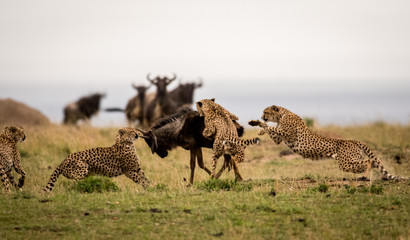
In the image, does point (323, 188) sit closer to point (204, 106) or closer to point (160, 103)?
point (204, 106)

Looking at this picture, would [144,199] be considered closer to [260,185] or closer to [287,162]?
[260,185]

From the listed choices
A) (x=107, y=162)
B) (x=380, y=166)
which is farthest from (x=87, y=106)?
(x=380, y=166)

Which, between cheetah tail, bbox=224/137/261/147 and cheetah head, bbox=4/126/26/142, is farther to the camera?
cheetah head, bbox=4/126/26/142

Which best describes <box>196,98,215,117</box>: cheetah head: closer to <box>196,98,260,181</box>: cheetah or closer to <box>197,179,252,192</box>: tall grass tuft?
<box>196,98,260,181</box>: cheetah

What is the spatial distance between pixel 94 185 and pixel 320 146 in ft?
13.0

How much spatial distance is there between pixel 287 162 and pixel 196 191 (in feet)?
18.3

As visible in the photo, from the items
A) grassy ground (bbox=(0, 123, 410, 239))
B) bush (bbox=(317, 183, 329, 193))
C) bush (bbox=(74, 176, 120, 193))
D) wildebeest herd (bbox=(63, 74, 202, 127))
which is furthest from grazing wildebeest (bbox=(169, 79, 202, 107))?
bush (bbox=(317, 183, 329, 193))

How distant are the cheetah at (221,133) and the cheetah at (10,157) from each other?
3368mm

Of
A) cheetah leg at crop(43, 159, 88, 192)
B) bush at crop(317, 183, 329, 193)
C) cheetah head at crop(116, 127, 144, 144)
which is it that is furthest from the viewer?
cheetah head at crop(116, 127, 144, 144)

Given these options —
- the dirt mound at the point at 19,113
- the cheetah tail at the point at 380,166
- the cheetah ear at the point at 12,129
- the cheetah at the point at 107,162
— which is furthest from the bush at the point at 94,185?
the dirt mound at the point at 19,113

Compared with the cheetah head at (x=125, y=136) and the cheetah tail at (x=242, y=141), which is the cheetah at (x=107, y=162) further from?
the cheetah tail at (x=242, y=141)

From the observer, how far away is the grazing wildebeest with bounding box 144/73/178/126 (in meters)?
25.0

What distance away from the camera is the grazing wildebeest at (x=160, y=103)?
25.0m

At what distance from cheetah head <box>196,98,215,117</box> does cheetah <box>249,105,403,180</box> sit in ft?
3.16
